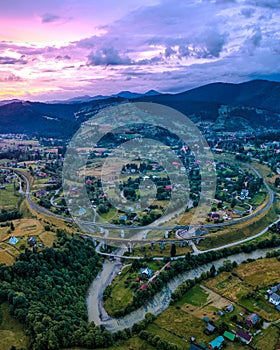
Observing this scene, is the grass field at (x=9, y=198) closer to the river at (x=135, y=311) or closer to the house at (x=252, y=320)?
the river at (x=135, y=311)

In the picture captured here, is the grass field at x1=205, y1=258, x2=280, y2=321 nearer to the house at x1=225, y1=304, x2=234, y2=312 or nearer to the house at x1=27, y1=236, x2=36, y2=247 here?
the house at x1=225, y1=304, x2=234, y2=312

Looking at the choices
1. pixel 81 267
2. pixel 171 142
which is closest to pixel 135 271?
pixel 81 267

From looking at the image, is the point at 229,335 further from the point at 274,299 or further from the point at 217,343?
the point at 274,299

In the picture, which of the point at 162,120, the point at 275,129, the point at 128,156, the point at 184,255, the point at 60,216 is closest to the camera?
the point at 184,255

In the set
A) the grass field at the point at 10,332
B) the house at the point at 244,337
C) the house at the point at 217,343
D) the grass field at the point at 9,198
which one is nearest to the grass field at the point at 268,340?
the house at the point at 244,337

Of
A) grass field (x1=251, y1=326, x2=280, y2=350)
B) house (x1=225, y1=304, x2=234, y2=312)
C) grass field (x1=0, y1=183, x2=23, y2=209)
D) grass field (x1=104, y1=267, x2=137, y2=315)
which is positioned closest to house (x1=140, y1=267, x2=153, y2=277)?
grass field (x1=104, y1=267, x2=137, y2=315)

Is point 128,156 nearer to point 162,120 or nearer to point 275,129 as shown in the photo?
point 162,120
